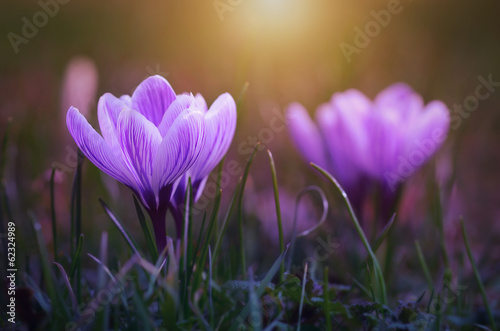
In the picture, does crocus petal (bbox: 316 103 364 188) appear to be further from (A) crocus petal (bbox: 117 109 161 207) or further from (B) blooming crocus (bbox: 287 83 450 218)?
(A) crocus petal (bbox: 117 109 161 207)

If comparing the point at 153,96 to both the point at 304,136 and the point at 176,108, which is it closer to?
the point at 176,108

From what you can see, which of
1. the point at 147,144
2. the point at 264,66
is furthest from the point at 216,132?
the point at 264,66

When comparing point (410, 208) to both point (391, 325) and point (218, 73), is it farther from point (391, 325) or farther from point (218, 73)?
point (218, 73)

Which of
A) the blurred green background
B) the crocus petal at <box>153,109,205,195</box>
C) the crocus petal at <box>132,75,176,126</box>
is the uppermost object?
the blurred green background

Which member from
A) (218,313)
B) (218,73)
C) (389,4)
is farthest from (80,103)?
(389,4)

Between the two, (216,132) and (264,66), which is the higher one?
(264,66)

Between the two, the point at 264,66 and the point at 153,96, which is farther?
the point at 264,66

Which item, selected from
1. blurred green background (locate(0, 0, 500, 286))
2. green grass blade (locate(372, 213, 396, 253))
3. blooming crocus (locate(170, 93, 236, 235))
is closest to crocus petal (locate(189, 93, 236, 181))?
blooming crocus (locate(170, 93, 236, 235))

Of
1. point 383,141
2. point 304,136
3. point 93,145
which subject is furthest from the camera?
point 304,136
